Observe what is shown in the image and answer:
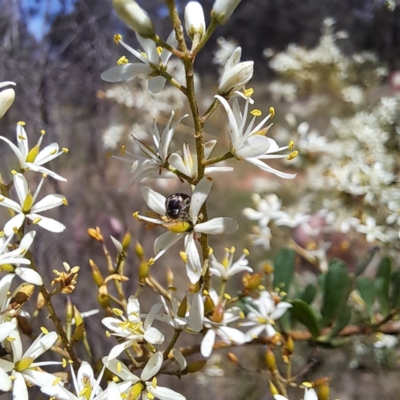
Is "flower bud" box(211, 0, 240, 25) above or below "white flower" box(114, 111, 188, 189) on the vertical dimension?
above

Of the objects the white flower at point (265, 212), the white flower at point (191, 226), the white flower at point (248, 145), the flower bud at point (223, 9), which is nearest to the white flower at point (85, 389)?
the white flower at point (191, 226)

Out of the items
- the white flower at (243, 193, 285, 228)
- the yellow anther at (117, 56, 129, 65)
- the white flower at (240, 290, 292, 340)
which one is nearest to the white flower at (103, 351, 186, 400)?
the white flower at (240, 290, 292, 340)

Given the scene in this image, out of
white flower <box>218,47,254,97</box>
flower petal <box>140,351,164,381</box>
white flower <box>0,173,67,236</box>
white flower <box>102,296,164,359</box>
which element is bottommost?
flower petal <box>140,351,164,381</box>

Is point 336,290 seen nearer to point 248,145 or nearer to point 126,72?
point 248,145

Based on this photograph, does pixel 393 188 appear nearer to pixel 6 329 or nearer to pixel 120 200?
pixel 6 329

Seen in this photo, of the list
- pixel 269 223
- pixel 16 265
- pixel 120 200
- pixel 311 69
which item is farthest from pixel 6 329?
pixel 120 200

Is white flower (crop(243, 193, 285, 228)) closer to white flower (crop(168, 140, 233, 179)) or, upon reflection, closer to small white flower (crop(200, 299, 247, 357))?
small white flower (crop(200, 299, 247, 357))
